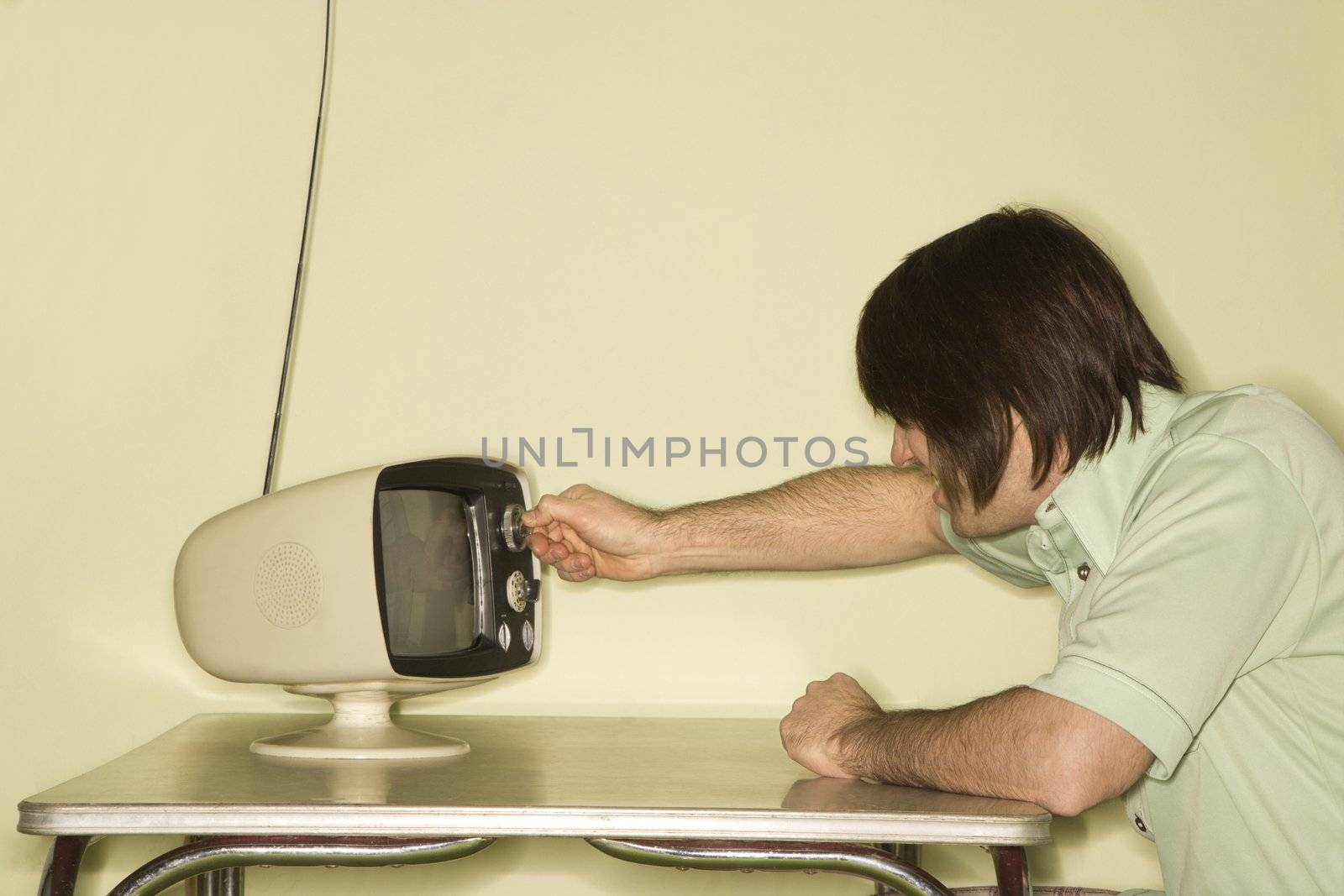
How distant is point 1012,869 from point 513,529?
64 cm

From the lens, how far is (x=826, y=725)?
120cm

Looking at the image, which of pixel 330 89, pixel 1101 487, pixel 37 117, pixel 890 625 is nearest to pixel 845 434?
pixel 890 625

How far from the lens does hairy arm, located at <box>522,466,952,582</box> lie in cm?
157

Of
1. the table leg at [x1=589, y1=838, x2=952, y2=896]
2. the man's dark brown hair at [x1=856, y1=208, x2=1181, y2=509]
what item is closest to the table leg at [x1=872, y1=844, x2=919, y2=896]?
the table leg at [x1=589, y1=838, x2=952, y2=896]

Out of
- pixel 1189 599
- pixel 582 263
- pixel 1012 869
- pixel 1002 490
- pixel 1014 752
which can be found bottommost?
pixel 1012 869

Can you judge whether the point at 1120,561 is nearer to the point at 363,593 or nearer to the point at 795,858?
the point at 795,858

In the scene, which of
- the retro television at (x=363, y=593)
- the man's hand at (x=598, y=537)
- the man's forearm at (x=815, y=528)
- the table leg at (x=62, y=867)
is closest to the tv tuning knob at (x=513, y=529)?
the retro television at (x=363, y=593)

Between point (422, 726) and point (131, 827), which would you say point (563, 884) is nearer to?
point (422, 726)

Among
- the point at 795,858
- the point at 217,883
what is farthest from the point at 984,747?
the point at 217,883

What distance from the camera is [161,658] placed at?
5.58 ft

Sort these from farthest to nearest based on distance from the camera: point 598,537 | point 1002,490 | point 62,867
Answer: point 598,537 < point 1002,490 < point 62,867

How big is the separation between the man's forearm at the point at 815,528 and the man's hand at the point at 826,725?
0.34m

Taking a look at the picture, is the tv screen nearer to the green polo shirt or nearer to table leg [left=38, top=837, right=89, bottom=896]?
table leg [left=38, top=837, right=89, bottom=896]

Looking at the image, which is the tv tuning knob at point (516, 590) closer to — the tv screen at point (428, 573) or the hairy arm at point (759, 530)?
the tv screen at point (428, 573)
